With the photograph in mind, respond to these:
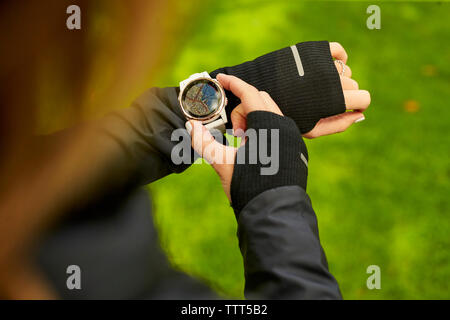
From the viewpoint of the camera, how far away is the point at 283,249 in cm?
67

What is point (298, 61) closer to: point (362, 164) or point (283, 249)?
point (283, 249)

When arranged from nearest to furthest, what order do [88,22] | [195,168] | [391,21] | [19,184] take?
[19,184] → [195,168] → [88,22] → [391,21]

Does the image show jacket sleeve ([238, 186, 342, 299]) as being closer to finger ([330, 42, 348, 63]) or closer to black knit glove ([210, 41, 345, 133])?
black knit glove ([210, 41, 345, 133])

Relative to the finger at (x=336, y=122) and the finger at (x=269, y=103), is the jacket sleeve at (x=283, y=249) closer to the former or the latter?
the finger at (x=269, y=103)

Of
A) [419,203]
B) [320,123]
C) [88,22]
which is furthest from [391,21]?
[88,22]

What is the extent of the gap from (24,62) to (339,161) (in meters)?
1.30

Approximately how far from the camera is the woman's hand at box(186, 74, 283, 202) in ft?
2.71

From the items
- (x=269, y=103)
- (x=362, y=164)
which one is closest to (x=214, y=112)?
(x=269, y=103)

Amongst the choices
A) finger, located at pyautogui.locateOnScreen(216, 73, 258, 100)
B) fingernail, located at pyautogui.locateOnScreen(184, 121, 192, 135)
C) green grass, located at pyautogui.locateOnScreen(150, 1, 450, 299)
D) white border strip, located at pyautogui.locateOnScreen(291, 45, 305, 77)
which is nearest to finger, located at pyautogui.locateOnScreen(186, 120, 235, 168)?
fingernail, located at pyautogui.locateOnScreen(184, 121, 192, 135)

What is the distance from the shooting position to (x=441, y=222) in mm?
1466

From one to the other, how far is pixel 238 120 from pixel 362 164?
0.80 meters

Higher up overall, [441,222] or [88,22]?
[88,22]

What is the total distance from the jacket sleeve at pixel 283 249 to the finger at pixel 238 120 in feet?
1.05
